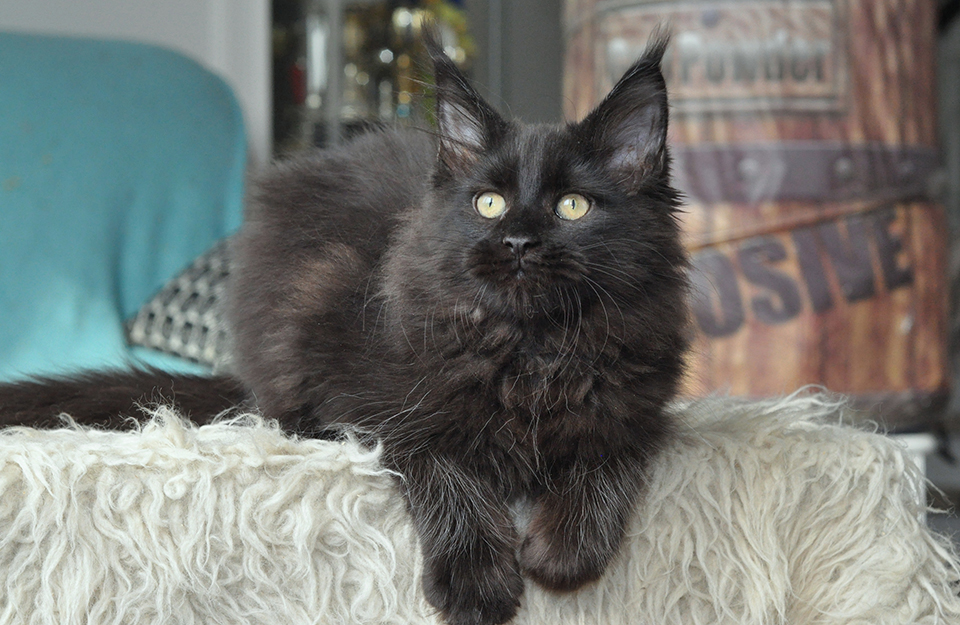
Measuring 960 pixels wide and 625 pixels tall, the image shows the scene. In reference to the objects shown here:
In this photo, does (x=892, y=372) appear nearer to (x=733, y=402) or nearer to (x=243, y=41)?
(x=733, y=402)

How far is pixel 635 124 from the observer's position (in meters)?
0.93

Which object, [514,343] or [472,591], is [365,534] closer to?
[472,591]

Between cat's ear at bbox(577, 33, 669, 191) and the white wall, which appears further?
the white wall

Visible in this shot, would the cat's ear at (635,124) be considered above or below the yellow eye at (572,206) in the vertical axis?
above

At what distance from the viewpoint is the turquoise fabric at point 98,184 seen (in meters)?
1.98

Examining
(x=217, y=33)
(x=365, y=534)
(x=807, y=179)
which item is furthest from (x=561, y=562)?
(x=217, y=33)

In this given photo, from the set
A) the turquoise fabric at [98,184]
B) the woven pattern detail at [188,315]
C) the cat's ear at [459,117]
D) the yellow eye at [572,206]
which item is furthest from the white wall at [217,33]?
the yellow eye at [572,206]

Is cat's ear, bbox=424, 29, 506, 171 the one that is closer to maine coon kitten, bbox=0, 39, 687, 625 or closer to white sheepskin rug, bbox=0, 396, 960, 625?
maine coon kitten, bbox=0, 39, 687, 625

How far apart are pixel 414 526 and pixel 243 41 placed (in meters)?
2.39

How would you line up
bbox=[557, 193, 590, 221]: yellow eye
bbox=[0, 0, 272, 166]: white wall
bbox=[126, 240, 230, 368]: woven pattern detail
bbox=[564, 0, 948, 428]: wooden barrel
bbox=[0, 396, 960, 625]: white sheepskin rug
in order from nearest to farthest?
1. bbox=[0, 396, 960, 625]: white sheepskin rug
2. bbox=[557, 193, 590, 221]: yellow eye
3. bbox=[126, 240, 230, 368]: woven pattern detail
4. bbox=[564, 0, 948, 428]: wooden barrel
5. bbox=[0, 0, 272, 166]: white wall

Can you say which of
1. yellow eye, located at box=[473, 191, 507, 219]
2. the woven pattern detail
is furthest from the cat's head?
the woven pattern detail

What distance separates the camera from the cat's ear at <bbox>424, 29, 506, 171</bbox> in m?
0.93

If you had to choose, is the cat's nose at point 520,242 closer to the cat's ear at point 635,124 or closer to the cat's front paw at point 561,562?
the cat's ear at point 635,124

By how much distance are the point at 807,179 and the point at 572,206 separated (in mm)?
1227
